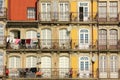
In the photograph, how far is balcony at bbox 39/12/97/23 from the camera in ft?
265

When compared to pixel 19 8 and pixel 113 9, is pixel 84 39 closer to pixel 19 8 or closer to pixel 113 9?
pixel 113 9

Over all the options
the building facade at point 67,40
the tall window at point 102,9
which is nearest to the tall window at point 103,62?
the building facade at point 67,40

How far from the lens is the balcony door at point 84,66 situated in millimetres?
79838

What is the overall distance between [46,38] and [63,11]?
167 inches

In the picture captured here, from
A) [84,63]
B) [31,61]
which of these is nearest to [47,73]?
[31,61]

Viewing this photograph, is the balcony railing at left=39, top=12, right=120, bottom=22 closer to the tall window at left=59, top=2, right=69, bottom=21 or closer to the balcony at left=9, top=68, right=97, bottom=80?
the tall window at left=59, top=2, right=69, bottom=21

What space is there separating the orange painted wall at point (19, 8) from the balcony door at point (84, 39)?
776cm

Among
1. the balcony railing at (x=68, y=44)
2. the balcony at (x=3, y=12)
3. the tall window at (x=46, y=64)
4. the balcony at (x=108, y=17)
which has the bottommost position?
the tall window at (x=46, y=64)

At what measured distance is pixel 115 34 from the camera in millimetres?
81062

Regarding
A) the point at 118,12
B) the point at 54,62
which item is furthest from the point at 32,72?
the point at 118,12

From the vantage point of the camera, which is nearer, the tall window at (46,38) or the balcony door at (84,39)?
the balcony door at (84,39)

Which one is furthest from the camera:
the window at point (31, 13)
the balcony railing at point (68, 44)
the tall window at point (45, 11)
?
the window at point (31, 13)

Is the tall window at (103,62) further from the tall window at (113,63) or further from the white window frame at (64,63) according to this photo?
the white window frame at (64,63)

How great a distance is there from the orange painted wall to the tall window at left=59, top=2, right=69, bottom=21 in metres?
4.00
